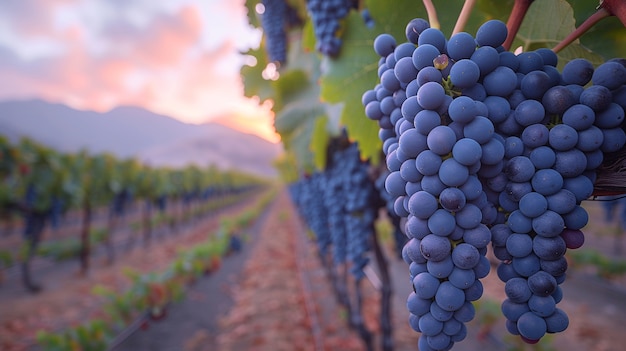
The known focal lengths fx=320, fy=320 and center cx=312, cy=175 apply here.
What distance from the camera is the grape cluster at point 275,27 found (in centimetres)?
336

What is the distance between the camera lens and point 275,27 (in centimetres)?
338

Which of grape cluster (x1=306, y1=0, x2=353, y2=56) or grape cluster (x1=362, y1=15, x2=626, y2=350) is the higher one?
grape cluster (x1=306, y1=0, x2=353, y2=56)

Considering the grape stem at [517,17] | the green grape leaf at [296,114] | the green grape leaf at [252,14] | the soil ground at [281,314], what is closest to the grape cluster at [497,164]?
the grape stem at [517,17]

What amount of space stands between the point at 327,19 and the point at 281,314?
637 cm

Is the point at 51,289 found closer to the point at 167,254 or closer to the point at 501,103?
the point at 167,254

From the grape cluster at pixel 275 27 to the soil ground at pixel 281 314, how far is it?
433cm

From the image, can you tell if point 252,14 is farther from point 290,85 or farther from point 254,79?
point 290,85

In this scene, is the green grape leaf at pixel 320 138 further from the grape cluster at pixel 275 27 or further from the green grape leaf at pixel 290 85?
the grape cluster at pixel 275 27

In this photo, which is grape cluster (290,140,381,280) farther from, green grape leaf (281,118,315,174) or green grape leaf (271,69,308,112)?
green grape leaf (271,69,308,112)

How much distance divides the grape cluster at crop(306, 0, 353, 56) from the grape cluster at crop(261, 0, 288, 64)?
155 cm

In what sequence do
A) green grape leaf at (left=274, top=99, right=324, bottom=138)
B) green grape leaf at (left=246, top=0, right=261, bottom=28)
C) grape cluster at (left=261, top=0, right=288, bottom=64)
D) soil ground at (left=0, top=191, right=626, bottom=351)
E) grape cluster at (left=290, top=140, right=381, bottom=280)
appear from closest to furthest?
grape cluster at (left=290, top=140, right=381, bottom=280) < green grape leaf at (left=274, top=99, right=324, bottom=138) < grape cluster at (left=261, top=0, right=288, bottom=64) < green grape leaf at (left=246, top=0, right=261, bottom=28) < soil ground at (left=0, top=191, right=626, bottom=351)

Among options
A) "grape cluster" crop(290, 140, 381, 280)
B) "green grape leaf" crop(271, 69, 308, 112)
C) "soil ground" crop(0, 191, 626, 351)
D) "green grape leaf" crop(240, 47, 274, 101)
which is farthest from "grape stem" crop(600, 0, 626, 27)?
"soil ground" crop(0, 191, 626, 351)

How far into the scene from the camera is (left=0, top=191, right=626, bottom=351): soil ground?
222 inches

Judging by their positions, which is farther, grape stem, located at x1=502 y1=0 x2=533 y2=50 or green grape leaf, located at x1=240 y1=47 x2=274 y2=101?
green grape leaf, located at x1=240 y1=47 x2=274 y2=101
